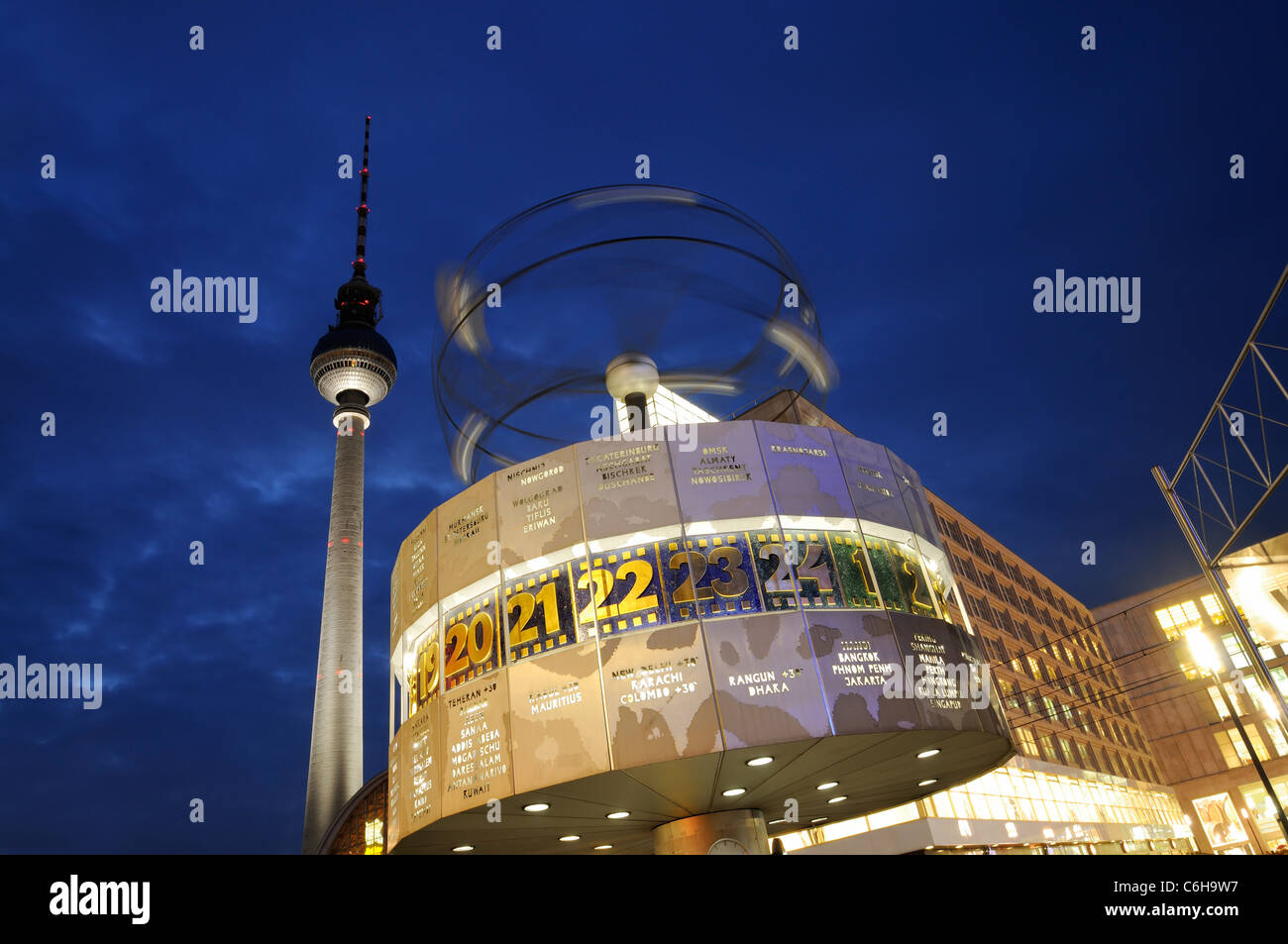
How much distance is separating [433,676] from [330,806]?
213 ft

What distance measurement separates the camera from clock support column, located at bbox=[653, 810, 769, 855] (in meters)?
17.2

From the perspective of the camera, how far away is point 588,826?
57.2ft

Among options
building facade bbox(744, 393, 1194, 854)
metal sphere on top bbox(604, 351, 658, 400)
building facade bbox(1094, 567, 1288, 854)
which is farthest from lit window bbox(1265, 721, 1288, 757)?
metal sphere on top bbox(604, 351, 658, 400)

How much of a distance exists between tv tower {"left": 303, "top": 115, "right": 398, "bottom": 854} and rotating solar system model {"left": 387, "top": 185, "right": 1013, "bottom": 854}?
5918 cm

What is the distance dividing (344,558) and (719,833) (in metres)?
75.5

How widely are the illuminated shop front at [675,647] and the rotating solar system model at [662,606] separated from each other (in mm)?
50

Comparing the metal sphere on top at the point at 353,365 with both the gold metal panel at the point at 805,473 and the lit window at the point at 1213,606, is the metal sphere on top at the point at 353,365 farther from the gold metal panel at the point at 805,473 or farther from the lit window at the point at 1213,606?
the lit window at the point at 1213,606

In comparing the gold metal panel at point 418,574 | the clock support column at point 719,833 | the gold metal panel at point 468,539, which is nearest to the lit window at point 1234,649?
the clock support column at point 719,833

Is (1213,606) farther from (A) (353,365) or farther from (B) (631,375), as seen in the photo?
(A) (353,365)

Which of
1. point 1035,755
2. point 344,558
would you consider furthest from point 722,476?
point 344,558

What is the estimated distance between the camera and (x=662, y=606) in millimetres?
15172

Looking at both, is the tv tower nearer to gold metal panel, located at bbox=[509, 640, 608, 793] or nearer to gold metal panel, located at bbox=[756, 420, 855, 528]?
gold metal panel, located at bbox=[509, 640, 608, 793]
